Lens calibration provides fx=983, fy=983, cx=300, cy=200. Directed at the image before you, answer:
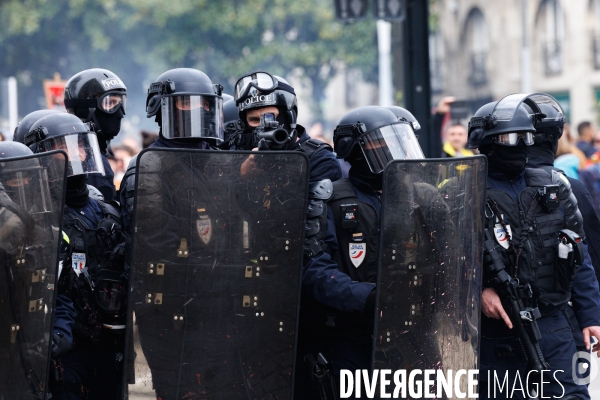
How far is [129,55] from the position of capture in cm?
3641

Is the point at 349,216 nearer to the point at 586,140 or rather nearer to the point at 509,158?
the point at 509,158

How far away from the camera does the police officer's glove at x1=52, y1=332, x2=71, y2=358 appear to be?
11.3 feet

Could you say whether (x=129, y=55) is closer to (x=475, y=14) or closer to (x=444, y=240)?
(x=475, y=14)

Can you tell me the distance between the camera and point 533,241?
14.3 feet

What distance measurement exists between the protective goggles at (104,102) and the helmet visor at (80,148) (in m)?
1.34

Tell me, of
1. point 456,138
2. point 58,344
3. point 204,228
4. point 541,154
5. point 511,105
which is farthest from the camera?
point 456,138

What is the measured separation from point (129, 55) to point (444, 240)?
33935mm

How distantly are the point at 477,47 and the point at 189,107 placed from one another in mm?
30402

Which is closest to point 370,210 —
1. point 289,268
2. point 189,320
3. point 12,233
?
point 289,268

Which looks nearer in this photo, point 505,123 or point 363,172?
point 363,172

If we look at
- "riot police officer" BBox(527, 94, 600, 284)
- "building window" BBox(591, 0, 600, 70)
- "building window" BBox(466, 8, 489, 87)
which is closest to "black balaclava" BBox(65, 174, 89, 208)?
"riot police officer" BBox(527, 94, 600, 284)

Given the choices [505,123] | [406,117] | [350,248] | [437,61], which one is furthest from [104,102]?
[437,61]

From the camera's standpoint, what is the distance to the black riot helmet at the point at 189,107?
Result: 4.24 m

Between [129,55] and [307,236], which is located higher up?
[129,55]
